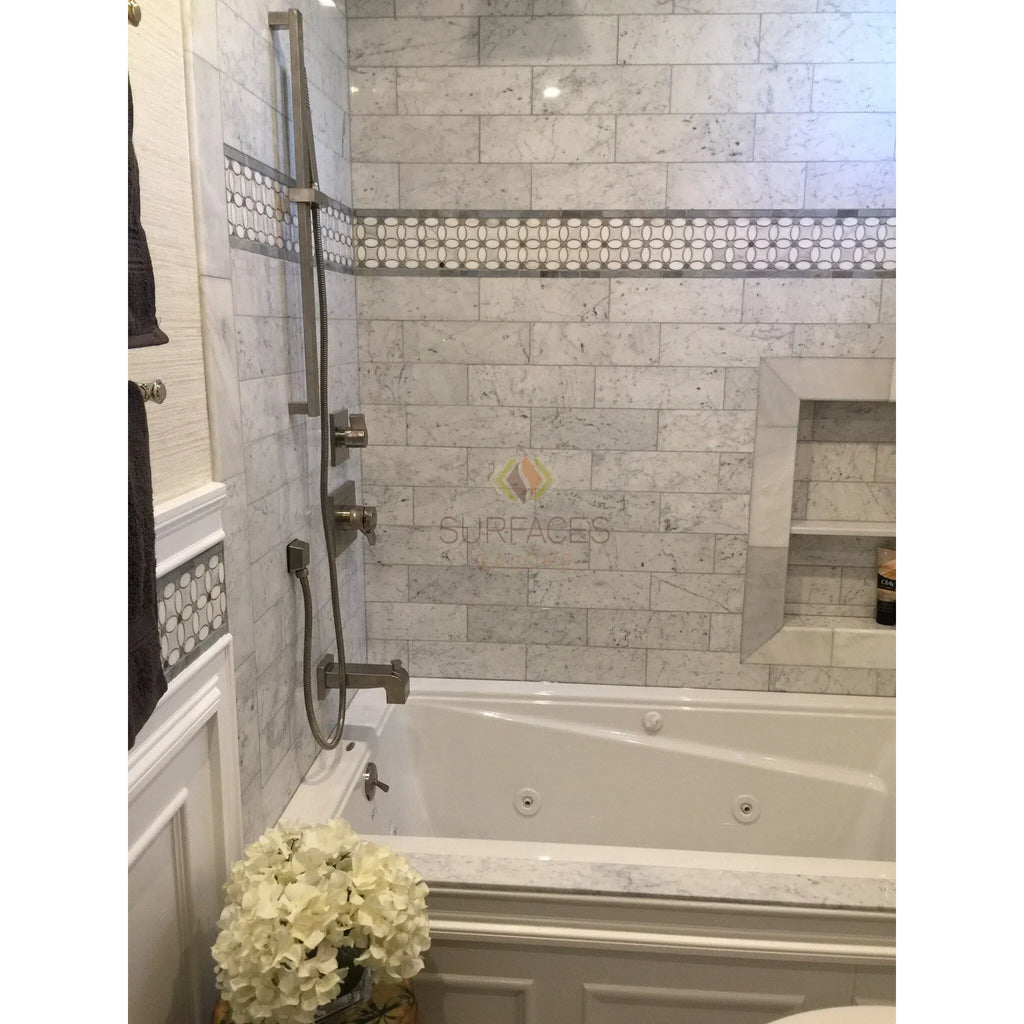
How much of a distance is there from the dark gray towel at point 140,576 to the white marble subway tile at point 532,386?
1592 mm

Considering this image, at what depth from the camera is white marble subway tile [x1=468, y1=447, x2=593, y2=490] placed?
2.56 m

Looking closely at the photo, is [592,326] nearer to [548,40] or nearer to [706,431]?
[706,431]

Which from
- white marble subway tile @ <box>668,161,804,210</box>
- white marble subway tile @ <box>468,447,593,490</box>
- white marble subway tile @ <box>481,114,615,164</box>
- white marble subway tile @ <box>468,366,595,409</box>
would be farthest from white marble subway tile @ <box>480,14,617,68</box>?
white marble subway tile @ <box>468,447,593,490</box>

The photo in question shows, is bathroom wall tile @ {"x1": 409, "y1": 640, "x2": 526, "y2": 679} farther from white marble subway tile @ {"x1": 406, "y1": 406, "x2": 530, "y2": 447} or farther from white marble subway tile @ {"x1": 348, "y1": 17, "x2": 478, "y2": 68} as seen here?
white marble subway tile @ {"x1": 348, "y1": 17, "x2": 478, "y2": 68}

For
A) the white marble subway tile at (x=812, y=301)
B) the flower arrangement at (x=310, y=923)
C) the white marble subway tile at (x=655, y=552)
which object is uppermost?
the white marble subway tile at (x=812, y=301)

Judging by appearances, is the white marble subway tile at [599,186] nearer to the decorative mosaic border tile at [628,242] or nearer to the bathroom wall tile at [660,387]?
the decorative mosaic border tile at [628,242]

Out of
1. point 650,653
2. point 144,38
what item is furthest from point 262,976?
point 650,653

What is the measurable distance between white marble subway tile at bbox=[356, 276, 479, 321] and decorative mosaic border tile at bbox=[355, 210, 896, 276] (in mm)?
35

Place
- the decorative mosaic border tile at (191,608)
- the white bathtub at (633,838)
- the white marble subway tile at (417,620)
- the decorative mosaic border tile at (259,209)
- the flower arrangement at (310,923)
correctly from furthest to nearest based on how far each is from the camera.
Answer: the white marble subway tile at (417,620) → the white bathtub at (633,838) → the decorative mosaic border tile at (259,209) → the decorative mosaic border tile at (191,608) → the flower arrangement at (310,923)

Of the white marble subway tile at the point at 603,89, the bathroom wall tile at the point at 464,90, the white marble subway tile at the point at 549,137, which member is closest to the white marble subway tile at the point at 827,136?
the white marble subway tile at the point at 603,89

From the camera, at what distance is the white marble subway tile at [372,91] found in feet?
7.87
